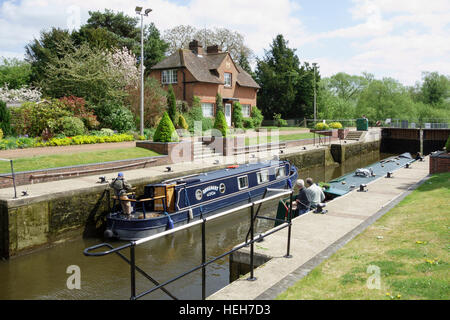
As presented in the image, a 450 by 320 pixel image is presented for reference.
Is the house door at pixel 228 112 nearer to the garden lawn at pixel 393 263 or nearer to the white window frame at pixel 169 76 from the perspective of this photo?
the white window frame at pixel 169 76

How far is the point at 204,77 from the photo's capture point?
112 feet

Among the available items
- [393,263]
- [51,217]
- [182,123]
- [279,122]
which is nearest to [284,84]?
[279,122]

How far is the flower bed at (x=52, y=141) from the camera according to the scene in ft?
53.2

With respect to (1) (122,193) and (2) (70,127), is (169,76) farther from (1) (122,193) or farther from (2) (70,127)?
(1) (122,193)

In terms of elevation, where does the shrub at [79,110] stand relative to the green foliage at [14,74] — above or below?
below

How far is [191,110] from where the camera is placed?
32062mm

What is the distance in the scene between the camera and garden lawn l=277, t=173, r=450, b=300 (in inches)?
208

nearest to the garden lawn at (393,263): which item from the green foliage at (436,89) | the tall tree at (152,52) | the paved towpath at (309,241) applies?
the paved towpath at (309,241)

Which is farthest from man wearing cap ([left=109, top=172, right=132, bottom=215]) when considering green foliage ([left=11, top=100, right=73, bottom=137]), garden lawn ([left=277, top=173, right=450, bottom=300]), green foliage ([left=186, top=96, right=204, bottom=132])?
green foliage ([left=186, top=96, right=204, bottom=132])

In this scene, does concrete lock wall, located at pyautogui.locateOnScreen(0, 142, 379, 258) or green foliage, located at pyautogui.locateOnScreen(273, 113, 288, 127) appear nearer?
concrete lock wall, located at pyautogui.locateOnScreen(0, 142, 379, 258)

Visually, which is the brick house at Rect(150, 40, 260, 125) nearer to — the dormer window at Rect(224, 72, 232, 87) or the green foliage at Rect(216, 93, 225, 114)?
the dormer window at Rect(224, 72, 232, 87)

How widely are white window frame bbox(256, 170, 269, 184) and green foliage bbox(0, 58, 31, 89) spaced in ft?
91.5
